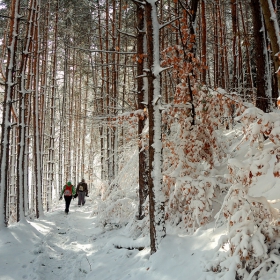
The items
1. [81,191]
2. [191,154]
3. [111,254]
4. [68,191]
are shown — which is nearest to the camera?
[191,154]

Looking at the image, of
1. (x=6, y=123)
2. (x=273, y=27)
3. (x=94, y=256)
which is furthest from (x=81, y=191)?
(x=273, y=27)

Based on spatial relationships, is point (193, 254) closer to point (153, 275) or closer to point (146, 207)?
point (153, 275)

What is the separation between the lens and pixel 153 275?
163 inches

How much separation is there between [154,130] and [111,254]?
2.90 metres

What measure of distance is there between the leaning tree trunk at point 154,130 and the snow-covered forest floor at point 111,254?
1.30 feet

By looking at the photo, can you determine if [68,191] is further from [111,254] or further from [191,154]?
[191,154]

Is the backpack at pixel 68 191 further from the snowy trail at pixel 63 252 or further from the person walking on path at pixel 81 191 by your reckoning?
the snowy trail at pixel 63 252

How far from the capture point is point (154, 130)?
4.98 metres

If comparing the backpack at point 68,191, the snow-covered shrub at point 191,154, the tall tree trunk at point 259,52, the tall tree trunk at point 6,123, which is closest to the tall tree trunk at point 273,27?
the snow-covered shrub at point 191,154

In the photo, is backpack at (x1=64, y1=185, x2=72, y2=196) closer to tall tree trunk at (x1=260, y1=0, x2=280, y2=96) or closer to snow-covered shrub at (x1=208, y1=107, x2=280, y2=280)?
snow-covered shrub at (x1=208, y1=107, x2=280, y2=280)

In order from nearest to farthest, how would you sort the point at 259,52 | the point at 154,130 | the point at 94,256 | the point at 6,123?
the point at 154,130 → the point at 94,256 → the point at 259,52 → the point at 6,123

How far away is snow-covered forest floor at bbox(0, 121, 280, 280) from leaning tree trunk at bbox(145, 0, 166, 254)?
1.30ft

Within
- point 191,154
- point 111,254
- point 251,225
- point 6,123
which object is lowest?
point 111,254

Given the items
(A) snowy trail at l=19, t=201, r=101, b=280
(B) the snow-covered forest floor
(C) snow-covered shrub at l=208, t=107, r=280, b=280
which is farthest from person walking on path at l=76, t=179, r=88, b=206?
(C) snow-covered shrub at l=208, t=107, r=280, b=280
